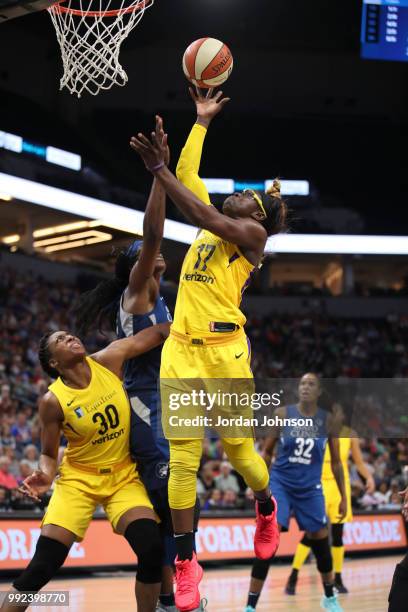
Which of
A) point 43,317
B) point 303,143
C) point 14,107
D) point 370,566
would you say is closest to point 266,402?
point 370,566

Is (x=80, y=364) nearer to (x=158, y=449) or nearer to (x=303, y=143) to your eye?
(x=158, y=449)

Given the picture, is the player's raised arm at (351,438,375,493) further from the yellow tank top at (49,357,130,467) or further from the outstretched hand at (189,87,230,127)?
the outstretched hand at (189,87,230,127)

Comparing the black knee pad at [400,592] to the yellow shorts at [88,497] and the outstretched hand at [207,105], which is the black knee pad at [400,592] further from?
the outstretched hand at [207,105]

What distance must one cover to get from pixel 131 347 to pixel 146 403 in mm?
387

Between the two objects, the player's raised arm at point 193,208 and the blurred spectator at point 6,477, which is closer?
the player's raised arm at point 193,208

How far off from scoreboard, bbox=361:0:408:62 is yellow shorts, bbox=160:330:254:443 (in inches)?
360

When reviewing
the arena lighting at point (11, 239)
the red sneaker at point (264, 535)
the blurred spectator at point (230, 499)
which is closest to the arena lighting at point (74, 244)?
the arena lighting at point (11, 239)

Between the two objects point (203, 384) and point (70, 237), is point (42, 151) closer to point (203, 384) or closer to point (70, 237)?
point (70, 237)

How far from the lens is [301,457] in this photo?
949 cm

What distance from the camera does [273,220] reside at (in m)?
6.05

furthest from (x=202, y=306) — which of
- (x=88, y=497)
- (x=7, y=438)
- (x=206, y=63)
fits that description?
(x=7, y=438)

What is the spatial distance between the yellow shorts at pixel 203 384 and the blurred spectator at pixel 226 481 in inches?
328

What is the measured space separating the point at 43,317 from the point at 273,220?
51.3 feet

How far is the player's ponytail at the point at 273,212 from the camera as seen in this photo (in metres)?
6.00
